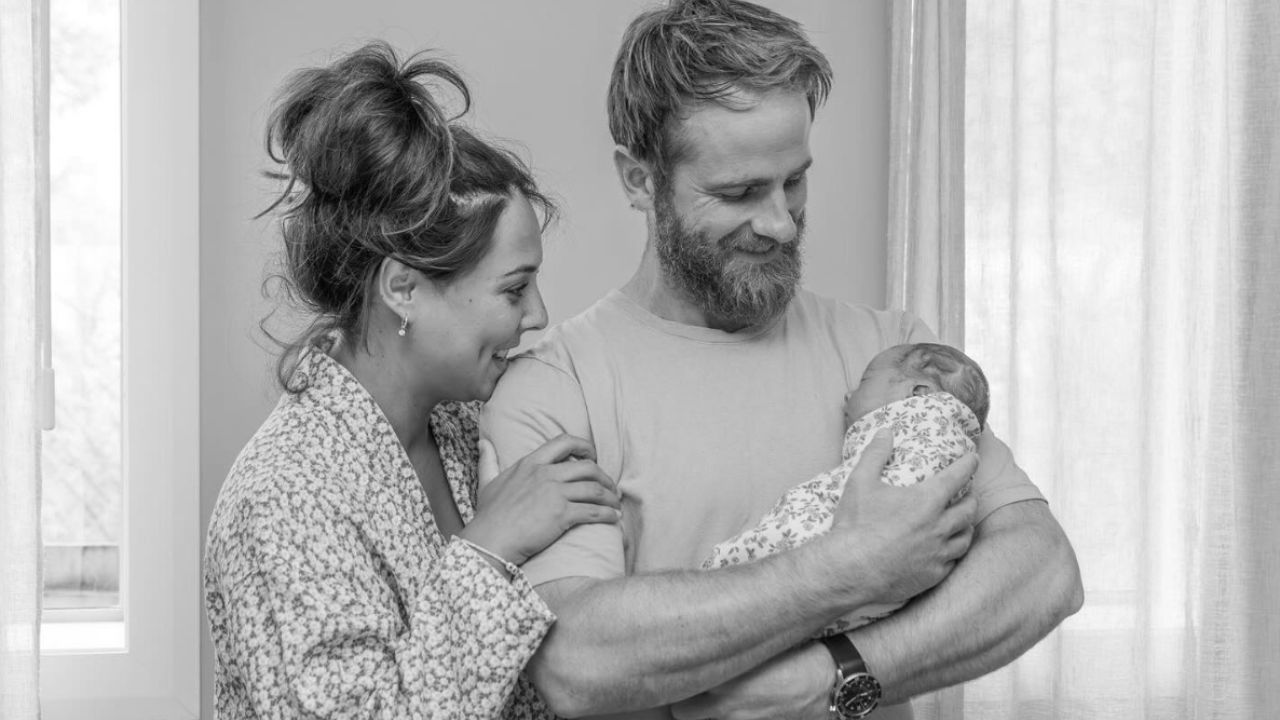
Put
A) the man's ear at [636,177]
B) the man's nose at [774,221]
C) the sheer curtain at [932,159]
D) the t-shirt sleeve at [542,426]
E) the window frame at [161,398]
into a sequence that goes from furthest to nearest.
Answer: the sheer curtain at [932,159]
the window frame at [161,398]
the man's ear at [636,177]
the man's nose at [774,221]
the t-shirt sleeve at [542,426]

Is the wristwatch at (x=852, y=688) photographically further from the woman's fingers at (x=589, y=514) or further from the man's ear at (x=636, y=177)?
the man's ear at (x=636, y=177)

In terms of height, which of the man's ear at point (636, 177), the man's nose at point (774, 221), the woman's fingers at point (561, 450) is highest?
the man's ear at point (636, 177)

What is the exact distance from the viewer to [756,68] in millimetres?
1610

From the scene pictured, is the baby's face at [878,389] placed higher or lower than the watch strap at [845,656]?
higher

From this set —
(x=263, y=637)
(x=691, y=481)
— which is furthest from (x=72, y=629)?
(x=691, y=481)

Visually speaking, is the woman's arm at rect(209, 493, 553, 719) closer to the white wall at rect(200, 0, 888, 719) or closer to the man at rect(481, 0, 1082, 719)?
the man at rect(481, 0, 1082, 719)

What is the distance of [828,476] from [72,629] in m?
2.00

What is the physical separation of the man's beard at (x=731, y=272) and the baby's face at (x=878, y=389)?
147 mm

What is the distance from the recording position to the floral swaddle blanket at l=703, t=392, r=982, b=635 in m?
1.53

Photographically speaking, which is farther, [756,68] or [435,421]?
[435,421]

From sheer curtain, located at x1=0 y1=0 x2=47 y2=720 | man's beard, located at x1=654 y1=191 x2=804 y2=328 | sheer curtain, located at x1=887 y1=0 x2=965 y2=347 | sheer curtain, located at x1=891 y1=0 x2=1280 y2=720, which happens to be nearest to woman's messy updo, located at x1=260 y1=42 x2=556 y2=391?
man's beard, located at x1=654 y1=191 x2=804 y2=328

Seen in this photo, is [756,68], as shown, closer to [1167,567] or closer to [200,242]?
[200,242]

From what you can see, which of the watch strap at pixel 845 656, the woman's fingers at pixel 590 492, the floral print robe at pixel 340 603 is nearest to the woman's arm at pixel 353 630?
the floral print robe at pixel 340 603

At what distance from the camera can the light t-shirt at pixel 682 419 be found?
1616 millimetres
